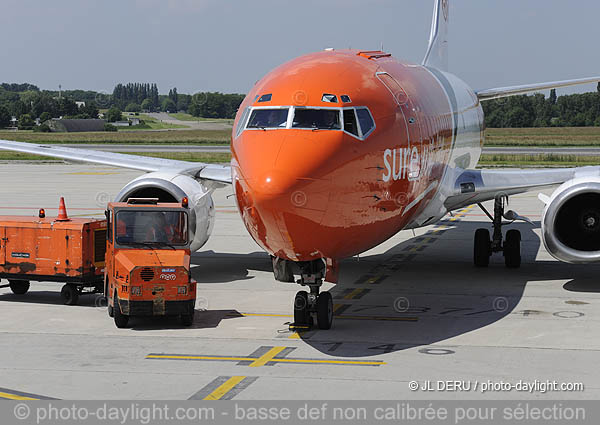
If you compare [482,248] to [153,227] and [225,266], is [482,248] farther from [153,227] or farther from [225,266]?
[153,227]

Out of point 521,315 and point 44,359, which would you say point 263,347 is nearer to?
point 44,359

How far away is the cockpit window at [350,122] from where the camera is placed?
43.9 feet

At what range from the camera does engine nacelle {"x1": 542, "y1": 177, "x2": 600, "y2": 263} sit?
1864cm

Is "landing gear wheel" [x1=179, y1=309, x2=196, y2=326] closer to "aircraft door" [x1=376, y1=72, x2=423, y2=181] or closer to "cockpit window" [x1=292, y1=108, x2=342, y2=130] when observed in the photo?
"cockpit window" [x1=292, y1=108, x2=342, y2=130]

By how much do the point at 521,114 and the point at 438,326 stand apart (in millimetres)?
156045

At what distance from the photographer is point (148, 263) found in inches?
608

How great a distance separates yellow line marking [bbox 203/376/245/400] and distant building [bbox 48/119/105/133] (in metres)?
164

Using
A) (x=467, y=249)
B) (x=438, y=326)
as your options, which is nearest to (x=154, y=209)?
(x=438, y=326)

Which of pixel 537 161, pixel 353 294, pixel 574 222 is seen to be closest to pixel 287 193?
pixel 353 294

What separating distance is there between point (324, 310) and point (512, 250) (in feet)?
28.5

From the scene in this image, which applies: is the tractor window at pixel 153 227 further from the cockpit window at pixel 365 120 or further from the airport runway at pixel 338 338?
the cockpit window at pixel 365 120

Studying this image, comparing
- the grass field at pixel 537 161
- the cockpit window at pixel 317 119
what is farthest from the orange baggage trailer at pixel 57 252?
the grass field at pixel 537 161

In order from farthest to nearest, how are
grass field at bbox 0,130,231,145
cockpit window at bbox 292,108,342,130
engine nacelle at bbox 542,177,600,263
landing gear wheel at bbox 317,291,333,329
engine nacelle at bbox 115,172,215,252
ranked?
1. grass field at bbox 0,130,231,145
2. engine nacelle at bbox 115,172,215,252
3. engine nacelle at bbox 542,177,600,263
4. landing gear wheel at bbox 317,291,333,329
5. cockpit window at bbox 292,108,342,130

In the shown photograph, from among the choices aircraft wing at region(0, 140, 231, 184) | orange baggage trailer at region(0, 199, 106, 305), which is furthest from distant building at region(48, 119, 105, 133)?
orange baggage trailer at region(0, 199, 106, 305)
